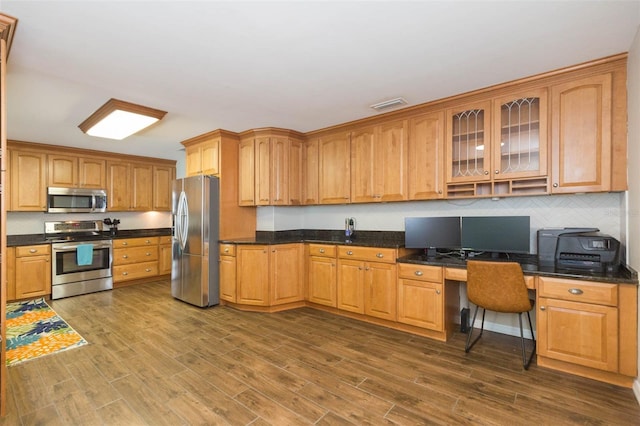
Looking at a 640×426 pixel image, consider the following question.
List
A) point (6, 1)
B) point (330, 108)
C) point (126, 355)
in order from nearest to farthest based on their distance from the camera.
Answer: point (6, 1) < point (126, 355) < point (330, 108)

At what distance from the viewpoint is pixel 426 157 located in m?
3.33

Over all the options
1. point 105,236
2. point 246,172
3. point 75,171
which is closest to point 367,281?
point 246,172

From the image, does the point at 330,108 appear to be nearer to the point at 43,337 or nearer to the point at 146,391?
the point at 146,391

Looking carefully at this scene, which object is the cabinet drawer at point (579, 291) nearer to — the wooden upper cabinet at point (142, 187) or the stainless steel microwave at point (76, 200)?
the wooden upper cabinet at point (142, 187)

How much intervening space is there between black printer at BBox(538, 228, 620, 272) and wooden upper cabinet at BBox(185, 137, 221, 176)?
3868mm

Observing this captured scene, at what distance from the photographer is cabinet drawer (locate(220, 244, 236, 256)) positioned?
13.5ft

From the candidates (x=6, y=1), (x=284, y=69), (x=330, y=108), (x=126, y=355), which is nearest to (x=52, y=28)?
(x=6, y=1)

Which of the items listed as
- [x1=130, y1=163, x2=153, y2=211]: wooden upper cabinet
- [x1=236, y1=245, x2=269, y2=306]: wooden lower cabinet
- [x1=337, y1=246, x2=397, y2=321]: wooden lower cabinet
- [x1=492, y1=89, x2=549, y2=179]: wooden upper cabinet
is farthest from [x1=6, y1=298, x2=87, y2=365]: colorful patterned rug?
[x1=492, y1=89, x2=549, y2=179]: wooden upper cabinet

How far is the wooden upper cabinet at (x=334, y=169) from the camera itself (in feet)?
13.3

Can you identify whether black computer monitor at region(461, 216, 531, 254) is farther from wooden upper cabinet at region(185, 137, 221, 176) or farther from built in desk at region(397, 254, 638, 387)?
wooden upper cabinet at region(185, 137, 221, 176)

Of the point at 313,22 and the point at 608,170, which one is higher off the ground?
the point at 313,22

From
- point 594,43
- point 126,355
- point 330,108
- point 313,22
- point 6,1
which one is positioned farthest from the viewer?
point 330,108

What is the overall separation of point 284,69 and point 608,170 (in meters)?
2.68

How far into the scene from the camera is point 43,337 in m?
3.19
